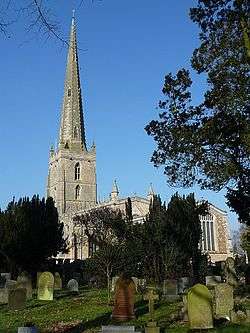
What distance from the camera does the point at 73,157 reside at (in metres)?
82.9

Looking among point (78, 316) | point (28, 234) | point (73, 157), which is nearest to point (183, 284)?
point (78, 316)

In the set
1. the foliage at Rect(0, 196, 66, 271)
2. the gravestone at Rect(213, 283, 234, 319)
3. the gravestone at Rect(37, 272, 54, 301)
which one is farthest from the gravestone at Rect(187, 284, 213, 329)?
the foliage at Rect(0, 196, 66, 271)

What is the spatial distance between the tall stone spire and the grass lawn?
2635 inches

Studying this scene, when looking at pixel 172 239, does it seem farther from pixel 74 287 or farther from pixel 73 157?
pixel 73 157

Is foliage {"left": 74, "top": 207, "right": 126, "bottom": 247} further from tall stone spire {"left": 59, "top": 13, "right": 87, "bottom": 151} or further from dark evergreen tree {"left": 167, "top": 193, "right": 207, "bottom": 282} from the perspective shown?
tall stone spire {"left": 59, "top": 13, "right": 87, "bottom": 151}

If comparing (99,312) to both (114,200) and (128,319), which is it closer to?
(128,319)

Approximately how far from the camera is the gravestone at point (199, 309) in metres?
10.9

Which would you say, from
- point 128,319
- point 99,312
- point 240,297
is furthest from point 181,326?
point 240,297

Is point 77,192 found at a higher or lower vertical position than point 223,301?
higher

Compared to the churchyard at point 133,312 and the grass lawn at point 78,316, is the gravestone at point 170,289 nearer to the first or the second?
the churchyard at point 133,312

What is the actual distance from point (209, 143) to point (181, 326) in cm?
547

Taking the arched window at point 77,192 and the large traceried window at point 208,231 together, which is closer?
the large traceried window at point 208,231

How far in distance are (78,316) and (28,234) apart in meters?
19.9

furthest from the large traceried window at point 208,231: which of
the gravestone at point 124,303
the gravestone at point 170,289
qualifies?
the gravestone at point 124,303
